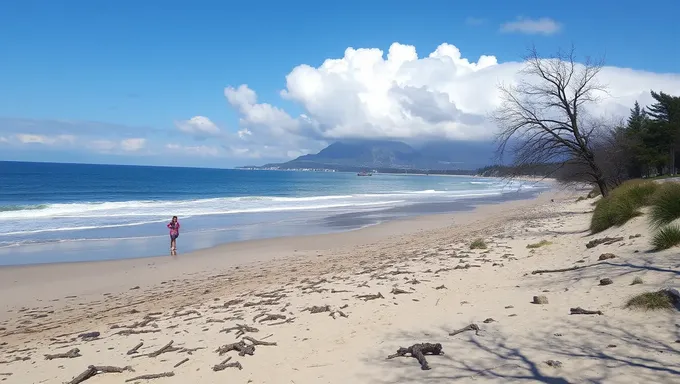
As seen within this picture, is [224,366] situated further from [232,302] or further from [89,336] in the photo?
[232,302]

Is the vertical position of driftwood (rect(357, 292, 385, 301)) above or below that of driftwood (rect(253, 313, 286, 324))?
above

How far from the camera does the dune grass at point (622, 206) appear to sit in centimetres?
1227

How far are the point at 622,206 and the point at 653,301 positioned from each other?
8.10m

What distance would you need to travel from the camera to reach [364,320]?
281 inches

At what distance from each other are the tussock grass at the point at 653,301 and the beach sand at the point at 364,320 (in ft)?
0.49

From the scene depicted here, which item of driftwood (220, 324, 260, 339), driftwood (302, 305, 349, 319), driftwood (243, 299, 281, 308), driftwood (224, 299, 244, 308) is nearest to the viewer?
driftwood (220, 324, 260, 339)

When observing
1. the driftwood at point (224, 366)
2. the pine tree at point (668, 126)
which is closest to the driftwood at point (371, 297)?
the driftwood at point (224, 366)

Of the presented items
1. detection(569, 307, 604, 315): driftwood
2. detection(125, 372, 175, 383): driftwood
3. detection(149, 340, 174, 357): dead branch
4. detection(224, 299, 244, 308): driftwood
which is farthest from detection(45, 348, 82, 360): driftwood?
detection(569, 307, 604, 315): driftwood

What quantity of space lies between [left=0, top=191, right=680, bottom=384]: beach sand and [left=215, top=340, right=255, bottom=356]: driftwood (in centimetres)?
4

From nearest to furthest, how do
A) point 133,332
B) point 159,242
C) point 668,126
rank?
1. point 133,332
2. point 159,242
3. point 668,126

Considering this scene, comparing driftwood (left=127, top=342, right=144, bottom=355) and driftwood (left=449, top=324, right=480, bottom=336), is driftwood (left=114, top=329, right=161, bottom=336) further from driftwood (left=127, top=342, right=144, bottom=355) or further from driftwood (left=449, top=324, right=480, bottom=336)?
driftwood (left=449, top=324, right=480, bottom=336)

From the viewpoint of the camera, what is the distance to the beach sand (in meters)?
4.89

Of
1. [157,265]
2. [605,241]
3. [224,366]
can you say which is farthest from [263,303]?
[605,241]

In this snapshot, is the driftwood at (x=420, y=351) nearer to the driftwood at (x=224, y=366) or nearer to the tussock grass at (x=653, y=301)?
the driftwood at (x=224, y=366)
